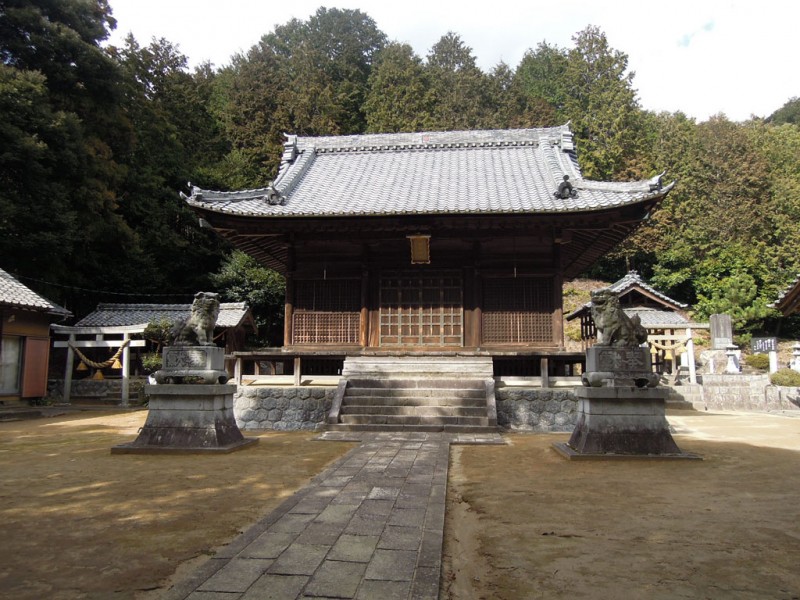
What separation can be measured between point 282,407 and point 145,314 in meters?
15.0

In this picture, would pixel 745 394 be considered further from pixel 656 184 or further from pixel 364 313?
pixel 364 313

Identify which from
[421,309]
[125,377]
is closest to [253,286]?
[125,377]

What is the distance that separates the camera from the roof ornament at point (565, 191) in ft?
45.3

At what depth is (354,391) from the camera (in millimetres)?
12539

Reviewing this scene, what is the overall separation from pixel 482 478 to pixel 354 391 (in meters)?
6.10

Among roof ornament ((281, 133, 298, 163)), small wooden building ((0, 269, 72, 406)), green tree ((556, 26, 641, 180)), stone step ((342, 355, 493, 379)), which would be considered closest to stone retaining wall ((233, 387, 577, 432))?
stone step ((342, 355, 493, 379))

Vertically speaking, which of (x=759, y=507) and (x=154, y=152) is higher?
(x=154, y=152)

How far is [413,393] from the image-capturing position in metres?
12.3

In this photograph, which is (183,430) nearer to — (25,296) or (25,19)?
(25,296)

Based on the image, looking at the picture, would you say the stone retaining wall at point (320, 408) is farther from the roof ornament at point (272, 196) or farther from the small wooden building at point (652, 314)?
the small wooden building at point (652, 314)

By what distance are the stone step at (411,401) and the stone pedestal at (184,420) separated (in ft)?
12.1

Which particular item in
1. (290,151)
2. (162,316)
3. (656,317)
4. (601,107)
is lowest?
(162,316)

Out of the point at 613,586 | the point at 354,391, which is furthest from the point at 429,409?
the point at 613,586

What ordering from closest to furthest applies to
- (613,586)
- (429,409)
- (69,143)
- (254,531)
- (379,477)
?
(613,586)
(254,531)
(379,477)
(429,409)
(69,143)
